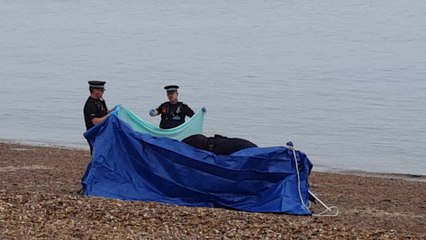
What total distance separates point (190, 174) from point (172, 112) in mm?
1987

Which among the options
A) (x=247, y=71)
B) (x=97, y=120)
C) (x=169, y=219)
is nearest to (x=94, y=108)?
(x=97, y=120)

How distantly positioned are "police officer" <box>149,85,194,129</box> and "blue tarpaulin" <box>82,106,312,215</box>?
1.44 meters

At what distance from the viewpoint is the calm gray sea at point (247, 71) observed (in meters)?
26.9

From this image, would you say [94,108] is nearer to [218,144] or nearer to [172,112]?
[172,112]

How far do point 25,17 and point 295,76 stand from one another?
4433 centimetres

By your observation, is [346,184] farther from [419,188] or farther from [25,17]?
[25,17]

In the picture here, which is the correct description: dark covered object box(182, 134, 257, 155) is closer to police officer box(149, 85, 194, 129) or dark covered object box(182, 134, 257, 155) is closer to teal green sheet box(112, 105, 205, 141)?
teal green sheet box(112, 105, 205, 141)

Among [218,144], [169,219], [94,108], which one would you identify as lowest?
[169,219]

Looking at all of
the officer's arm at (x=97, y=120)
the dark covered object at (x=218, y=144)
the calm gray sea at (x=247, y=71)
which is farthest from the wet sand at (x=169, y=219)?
the calm gray sea at (x=247, y=71)

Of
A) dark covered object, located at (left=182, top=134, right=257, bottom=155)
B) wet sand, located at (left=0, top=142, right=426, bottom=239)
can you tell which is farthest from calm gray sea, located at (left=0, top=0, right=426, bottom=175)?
dark covered object, located at (left=182, top=134, right=257, bottom=155)

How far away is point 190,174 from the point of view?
12.9 m

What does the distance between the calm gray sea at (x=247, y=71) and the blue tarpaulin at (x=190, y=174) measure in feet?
29.8

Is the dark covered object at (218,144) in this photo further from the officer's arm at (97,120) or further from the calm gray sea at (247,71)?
the calm gray sea at (247,71)

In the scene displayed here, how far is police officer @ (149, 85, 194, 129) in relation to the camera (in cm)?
1460
